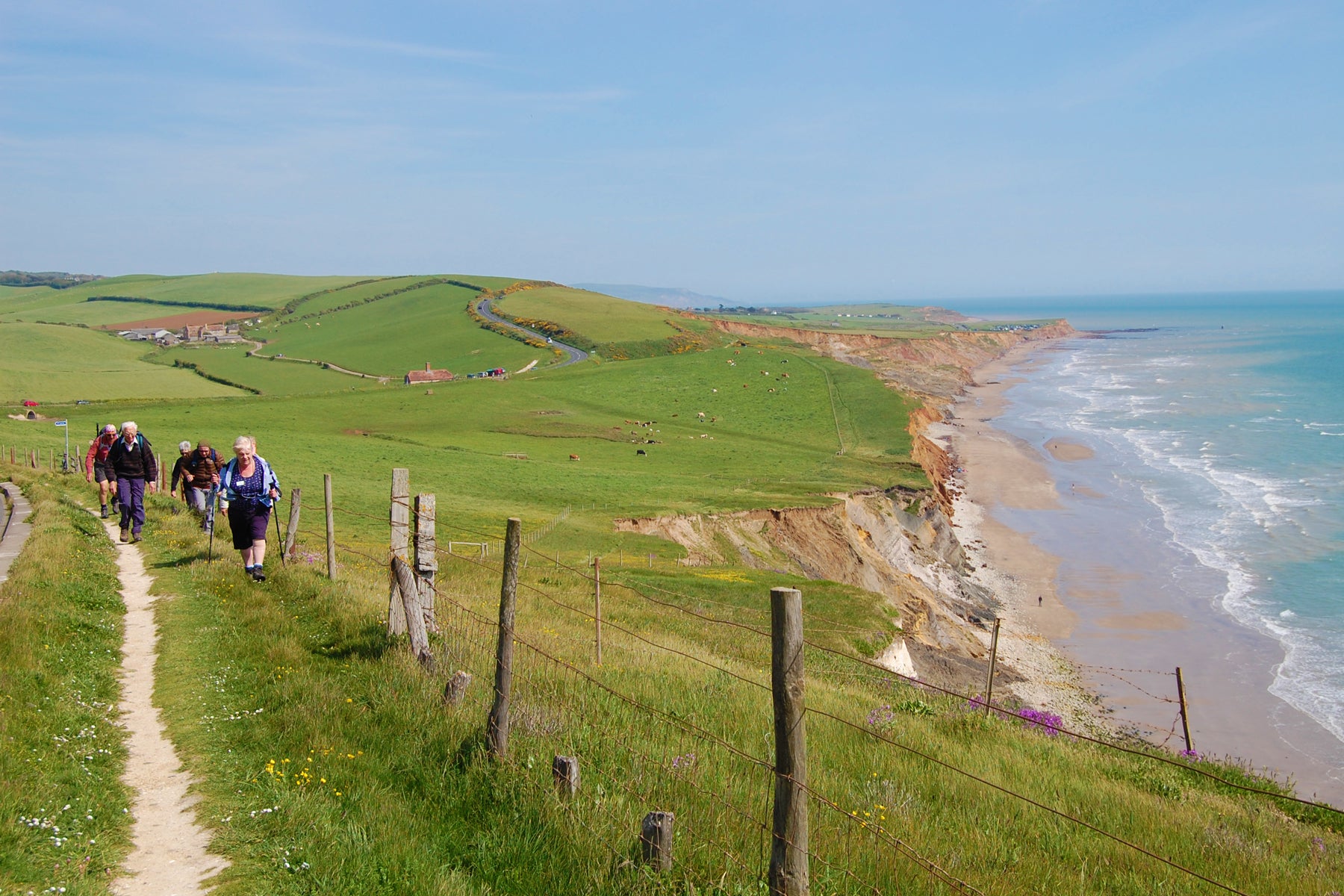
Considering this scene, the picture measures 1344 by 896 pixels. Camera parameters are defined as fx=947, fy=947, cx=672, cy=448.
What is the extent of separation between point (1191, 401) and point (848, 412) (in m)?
53.2

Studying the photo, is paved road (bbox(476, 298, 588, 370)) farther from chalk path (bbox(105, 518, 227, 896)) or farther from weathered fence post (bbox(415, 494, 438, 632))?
chalk path (bbox(105, 518, 227, 896))

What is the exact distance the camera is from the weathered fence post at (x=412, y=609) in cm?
1018

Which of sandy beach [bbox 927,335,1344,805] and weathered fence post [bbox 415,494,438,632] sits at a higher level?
weathered fence post [bbox 415,494,438,632]

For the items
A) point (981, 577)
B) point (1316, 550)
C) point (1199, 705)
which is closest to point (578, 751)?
point (1199, 705)

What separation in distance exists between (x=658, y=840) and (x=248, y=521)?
11086 millimetres

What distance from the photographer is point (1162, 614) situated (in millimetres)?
40688

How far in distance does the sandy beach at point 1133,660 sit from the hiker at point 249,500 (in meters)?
15.0

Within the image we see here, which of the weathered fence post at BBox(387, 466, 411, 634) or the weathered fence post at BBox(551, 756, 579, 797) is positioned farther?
the weathered fence post at BBox(387, 466, 411, 634)

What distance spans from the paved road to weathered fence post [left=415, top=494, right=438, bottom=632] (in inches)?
4255

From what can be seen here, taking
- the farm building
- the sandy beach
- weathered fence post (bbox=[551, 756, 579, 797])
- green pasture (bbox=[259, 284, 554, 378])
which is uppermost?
green pasture (bbox=[259, 284, 554, 378])

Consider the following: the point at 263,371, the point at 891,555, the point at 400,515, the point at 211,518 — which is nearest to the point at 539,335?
the point at 263,371

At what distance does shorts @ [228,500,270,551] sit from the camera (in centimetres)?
1470

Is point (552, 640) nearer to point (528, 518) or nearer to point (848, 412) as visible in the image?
point (528, 518)

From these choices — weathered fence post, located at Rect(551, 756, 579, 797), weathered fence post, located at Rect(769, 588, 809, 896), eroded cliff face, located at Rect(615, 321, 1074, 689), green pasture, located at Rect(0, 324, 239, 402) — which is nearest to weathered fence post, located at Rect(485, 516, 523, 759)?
weathered fence post, located at Rect(551, 756, 579, 797)
